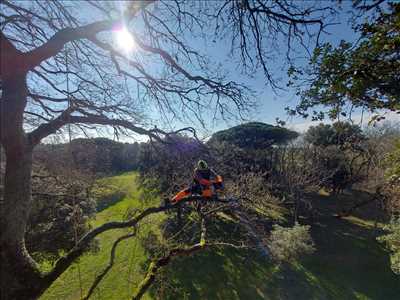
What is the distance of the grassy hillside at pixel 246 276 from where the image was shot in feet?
24.1

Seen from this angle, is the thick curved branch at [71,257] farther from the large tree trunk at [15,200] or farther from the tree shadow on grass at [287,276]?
the tree shadow on grass at [287,276]

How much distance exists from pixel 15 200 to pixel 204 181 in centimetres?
257

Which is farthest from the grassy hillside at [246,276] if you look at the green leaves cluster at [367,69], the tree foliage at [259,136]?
the tree foliage at [259,136]

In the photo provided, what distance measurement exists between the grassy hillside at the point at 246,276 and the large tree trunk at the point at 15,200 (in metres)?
4.34

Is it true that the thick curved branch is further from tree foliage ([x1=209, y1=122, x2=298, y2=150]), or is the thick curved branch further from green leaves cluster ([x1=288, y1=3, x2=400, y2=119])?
tree foliage ([x1=209, y1=122, x2=298, y2=150])

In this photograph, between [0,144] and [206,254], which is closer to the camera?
[0,144]

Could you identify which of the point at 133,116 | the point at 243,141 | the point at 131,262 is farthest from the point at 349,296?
the point at 243,141

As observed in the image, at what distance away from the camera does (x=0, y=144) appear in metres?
2.09

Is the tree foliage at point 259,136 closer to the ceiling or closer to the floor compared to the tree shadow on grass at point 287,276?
closer to the ceiling

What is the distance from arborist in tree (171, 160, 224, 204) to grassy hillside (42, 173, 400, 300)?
339cm

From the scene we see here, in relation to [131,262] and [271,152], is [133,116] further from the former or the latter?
[271,152]

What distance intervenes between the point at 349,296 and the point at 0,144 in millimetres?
10837

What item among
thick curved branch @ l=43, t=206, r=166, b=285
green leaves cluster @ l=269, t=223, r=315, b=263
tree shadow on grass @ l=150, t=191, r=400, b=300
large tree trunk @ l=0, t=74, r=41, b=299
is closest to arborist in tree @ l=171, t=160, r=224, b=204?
thick curved branch @ l=43, t=206, r=166, b=285

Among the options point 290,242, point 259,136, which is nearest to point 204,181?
point 290,242
